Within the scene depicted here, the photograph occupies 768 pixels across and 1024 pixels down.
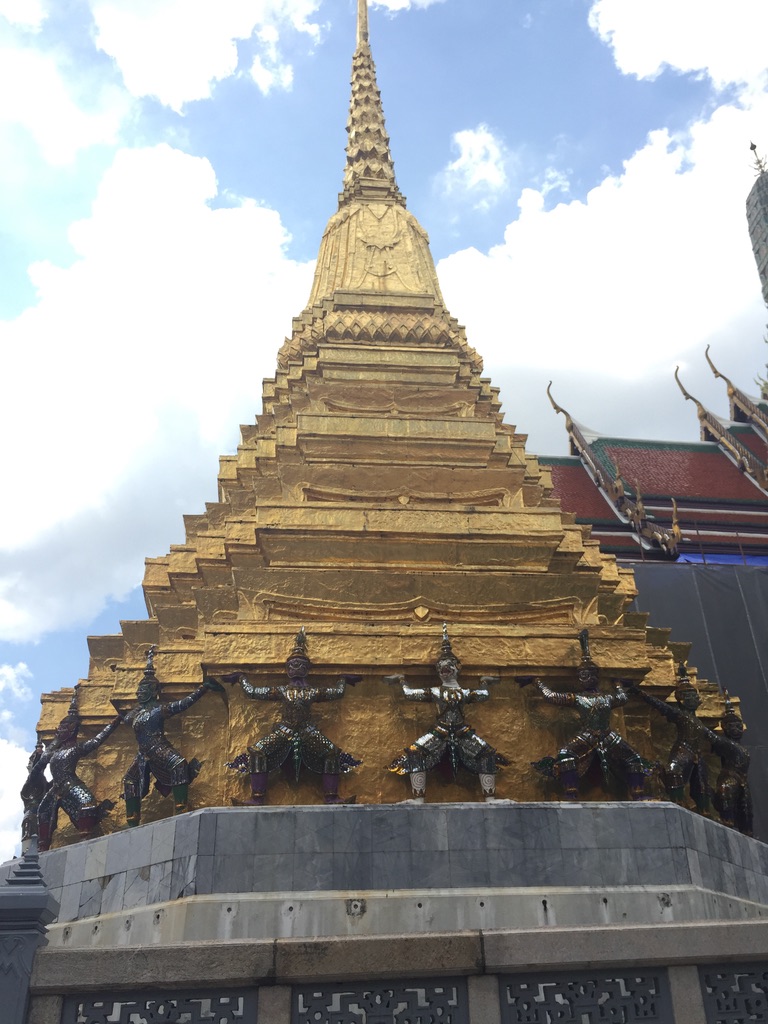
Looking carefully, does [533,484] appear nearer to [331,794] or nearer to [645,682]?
[645,682]

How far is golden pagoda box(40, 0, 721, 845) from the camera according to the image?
1139 cm

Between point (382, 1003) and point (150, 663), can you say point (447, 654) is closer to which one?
point (150, 663)

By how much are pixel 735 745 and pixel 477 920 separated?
5883mm

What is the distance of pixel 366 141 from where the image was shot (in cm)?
2636

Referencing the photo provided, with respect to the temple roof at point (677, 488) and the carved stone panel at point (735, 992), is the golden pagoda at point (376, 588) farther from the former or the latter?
the temple roof at point (677, 488)

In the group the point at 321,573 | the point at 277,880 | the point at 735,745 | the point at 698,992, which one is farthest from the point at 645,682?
the point at 698,992

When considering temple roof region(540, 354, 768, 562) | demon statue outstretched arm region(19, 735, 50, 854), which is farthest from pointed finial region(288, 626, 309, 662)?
temple roof region(540, 354, 768, 562)

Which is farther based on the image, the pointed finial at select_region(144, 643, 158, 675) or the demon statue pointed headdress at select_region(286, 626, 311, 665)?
the pointed finial at select_region(144, 643, 158, 675)

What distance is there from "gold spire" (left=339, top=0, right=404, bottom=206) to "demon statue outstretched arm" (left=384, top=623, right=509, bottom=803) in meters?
17.3

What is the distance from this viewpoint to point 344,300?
20.2 meters

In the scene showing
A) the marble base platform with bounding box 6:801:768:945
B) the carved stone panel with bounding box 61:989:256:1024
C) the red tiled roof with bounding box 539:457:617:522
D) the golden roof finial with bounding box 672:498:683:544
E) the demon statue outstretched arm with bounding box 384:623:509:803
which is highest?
the red tiled roof with bounding box 539:457:617:522

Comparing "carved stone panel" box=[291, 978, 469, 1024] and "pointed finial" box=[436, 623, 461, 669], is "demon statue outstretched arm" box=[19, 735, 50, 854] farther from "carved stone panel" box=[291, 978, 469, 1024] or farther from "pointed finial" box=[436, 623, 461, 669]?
"carved stone panel" box=[291, 978, 469, 1024]

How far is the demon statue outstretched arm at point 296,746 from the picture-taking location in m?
10.4

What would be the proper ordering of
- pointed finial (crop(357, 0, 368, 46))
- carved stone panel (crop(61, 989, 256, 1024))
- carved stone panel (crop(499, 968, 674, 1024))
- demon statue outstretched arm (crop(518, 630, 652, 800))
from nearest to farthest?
1. carved stone panel (crop(61, 989, 256, 1024))
2. carved stone panel (crop(499, 968, 674, 1024))
3. demon statue outstretched arm (crop(518, 630, 652, 800))
4. pointed finial (crop(357, 0, 368, 46))
